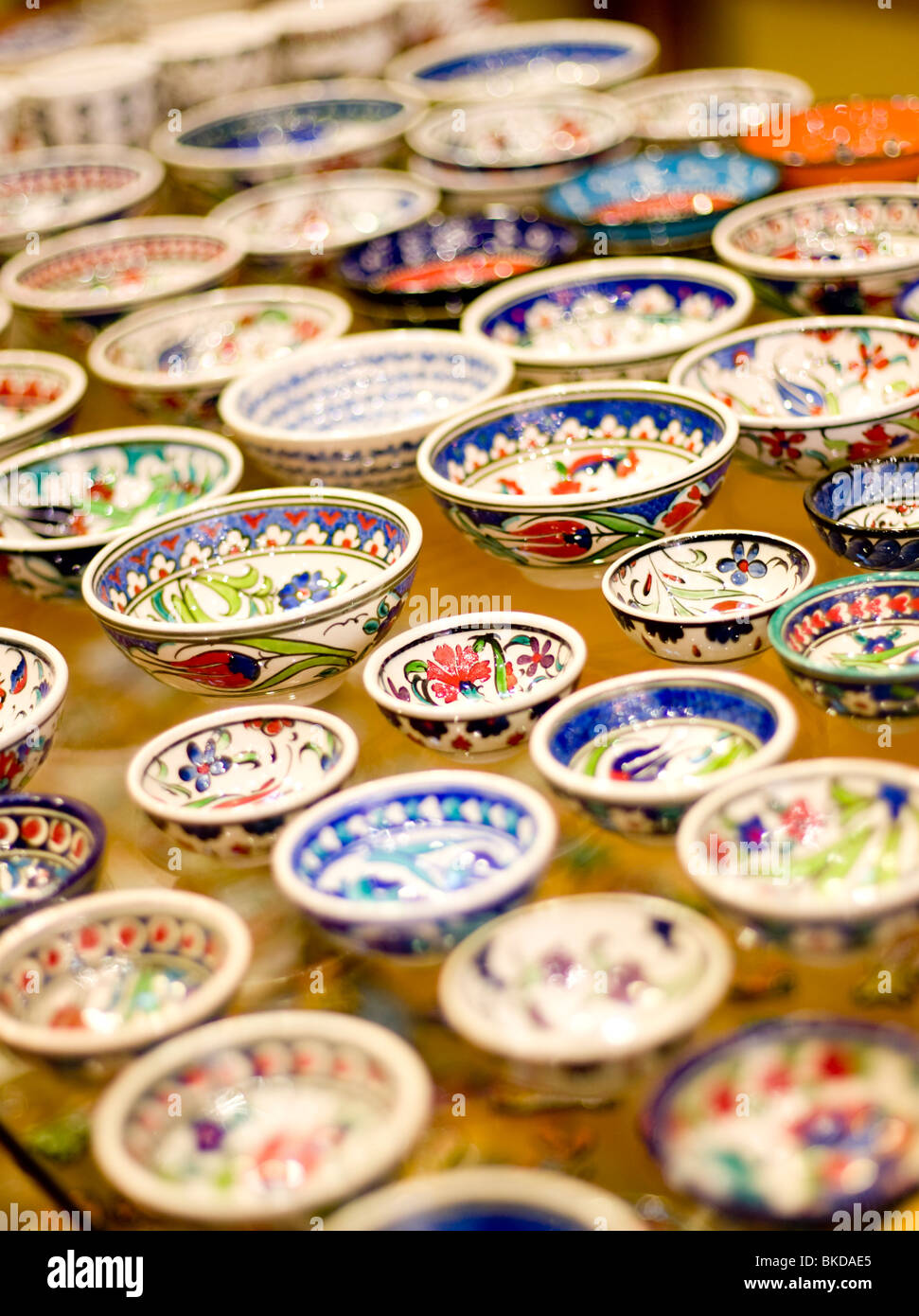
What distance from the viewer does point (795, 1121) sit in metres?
0.77

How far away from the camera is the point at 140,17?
2783 mm

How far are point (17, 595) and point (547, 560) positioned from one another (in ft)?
1.80

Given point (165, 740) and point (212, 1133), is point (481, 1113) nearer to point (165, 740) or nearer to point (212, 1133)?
point (212, 1133)

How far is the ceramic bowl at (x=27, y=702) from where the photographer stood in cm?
106

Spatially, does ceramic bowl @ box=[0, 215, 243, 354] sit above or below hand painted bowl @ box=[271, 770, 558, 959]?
above

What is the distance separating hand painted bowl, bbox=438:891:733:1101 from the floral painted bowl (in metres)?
0.31

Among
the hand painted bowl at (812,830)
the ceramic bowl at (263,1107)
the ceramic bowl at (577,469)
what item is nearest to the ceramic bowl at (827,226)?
the ceramic bowl at (577,469)

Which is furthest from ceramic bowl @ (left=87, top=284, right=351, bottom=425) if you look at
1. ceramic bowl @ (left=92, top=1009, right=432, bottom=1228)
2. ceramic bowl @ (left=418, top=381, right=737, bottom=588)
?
ceramic bowl @ (left=92, top=1009, right=432, bottom=1228)

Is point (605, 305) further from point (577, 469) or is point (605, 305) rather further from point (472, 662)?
point (472, 662)

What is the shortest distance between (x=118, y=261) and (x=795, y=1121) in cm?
155

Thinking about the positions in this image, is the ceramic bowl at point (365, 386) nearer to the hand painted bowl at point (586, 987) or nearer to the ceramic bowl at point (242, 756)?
the ceramic bowl at point (242, 756)

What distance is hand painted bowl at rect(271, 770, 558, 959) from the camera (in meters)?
0.86

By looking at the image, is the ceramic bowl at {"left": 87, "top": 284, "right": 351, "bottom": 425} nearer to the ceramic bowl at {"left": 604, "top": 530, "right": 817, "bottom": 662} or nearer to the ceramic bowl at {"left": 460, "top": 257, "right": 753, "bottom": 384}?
the ceramic bowl at {"left": 460, "top": 257, "right": 753, "bottom": 384}
